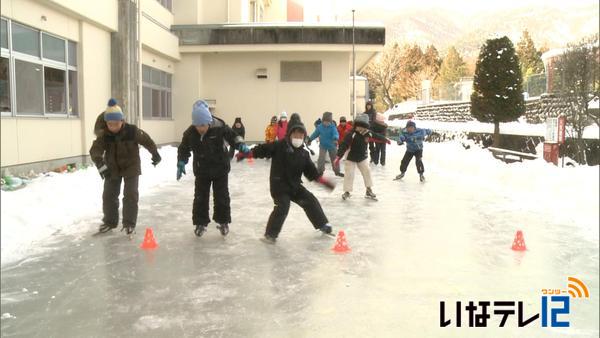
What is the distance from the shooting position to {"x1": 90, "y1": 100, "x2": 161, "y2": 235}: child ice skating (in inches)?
243

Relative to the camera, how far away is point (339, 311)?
150 inches

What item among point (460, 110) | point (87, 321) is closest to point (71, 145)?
point (87, 321)

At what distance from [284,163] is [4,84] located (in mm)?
6949

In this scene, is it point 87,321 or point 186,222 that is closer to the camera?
point 87,321

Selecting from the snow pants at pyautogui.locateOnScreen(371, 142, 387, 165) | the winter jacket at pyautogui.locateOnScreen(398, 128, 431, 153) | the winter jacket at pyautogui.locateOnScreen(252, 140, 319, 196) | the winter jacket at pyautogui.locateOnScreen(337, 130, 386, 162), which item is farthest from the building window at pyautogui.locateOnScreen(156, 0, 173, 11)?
the winter jacket at pyautogui.locateOnScreen(252, 140, 319, 196)

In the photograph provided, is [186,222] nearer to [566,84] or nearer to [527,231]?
[527,231]

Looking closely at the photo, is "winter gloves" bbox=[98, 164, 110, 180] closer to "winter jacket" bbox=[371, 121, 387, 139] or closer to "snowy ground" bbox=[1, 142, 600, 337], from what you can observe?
"snowy ground" bbox=[1, 142, 600, 337]

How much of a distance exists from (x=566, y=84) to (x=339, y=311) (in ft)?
30.5

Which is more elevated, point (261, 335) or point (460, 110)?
point (460, 110)

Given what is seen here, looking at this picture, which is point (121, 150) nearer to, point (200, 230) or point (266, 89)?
point (200, 230)

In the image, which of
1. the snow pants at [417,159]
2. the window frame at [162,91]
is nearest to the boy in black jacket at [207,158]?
the snow pants at [417,159]

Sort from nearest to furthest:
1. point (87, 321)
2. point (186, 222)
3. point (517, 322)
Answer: point (517, 322)
point (87, 321)
point (186, 222)

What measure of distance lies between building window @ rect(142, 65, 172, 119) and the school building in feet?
0.13

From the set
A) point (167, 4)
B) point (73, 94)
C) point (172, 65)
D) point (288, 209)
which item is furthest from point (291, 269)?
point (167, 4)
